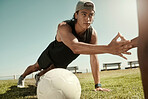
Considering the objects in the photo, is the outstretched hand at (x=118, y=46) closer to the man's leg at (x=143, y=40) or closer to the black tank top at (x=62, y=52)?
the man's leg at (x=143, y=40)

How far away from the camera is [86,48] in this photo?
3053mm

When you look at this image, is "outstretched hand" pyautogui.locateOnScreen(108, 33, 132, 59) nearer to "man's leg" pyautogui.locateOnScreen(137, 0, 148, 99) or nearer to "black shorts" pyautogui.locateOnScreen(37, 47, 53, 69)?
"man's leg" pyautogui.locateOnScreen(137, 0, 148, 99)

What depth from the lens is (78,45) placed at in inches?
126

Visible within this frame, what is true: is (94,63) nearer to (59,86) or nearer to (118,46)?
(118,46)

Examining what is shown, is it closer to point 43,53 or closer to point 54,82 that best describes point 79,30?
point 43,53

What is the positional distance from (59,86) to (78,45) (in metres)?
1.00

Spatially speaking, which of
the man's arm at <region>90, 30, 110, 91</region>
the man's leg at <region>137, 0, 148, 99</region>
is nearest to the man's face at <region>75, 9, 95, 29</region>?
the man's arm at <region>90, 30, 110, 91</region>

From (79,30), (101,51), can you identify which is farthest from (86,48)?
(79,30)

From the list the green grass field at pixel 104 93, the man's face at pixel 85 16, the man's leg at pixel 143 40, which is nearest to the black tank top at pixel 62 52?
the man's face at pixel 85 16

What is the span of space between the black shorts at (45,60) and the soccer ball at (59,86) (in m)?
2.47

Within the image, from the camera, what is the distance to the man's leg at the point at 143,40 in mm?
1023

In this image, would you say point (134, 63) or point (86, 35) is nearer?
point (86, 35)

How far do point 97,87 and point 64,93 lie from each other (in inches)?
97.7

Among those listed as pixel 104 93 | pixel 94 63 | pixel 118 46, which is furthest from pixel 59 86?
pixel 94 63
